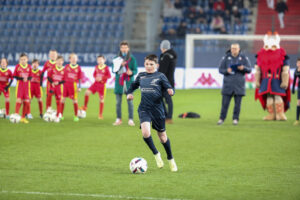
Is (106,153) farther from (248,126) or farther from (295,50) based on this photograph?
(295,50)

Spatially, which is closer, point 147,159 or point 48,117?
point 147,159

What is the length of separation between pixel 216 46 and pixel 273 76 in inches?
551

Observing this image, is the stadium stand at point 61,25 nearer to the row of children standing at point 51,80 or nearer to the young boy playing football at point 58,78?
the row of children standing at point 51,80

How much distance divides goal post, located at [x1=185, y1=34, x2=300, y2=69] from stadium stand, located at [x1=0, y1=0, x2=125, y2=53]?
4012mm

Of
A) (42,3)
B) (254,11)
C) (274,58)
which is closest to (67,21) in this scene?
(42,3)

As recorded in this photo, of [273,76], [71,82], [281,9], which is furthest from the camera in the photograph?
[281,9]

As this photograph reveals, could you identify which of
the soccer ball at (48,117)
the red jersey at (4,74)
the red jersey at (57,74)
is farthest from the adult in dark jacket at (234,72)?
the red jersey at (4,74)

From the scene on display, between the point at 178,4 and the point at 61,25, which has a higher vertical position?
the point at 178,4

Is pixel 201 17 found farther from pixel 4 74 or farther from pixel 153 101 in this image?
pixel 153 101

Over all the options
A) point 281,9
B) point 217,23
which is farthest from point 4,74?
point 281,9

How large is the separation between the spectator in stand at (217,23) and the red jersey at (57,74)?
1983 centimetres

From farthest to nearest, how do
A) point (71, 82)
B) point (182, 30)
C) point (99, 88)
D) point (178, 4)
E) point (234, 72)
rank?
point (178, 4) → point (182, 30) → point (99, 88) → point (71, 82) → point (234, 72)

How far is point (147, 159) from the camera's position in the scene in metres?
9.66

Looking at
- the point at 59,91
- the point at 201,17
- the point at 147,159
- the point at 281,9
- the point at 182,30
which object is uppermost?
the point at 281,9
